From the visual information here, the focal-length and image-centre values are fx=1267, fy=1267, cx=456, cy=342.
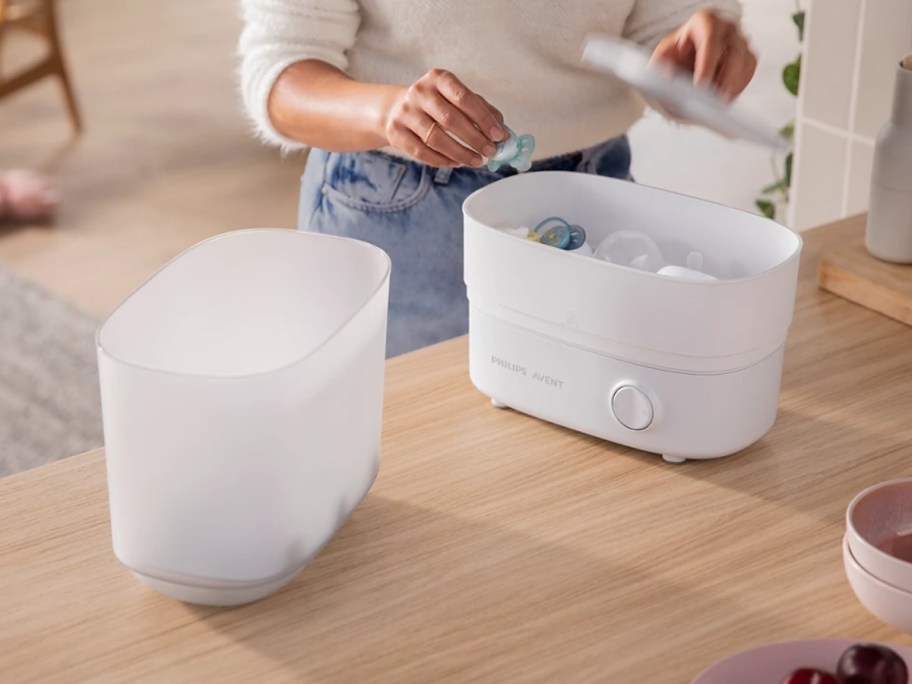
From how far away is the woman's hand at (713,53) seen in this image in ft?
3.49

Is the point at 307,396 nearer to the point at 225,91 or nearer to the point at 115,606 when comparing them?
the point at 115,606

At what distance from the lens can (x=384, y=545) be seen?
2.89ft

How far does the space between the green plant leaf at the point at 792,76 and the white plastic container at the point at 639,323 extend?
79 cm

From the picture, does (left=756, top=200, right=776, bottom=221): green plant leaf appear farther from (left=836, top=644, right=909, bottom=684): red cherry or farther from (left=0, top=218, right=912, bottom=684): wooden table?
(left=836, top=644, right=909, bottom=684): red cherry

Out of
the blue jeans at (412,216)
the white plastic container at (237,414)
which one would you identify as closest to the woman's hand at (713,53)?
Result: the blue jeans at (412,216)

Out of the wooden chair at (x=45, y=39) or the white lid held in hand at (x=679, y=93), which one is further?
the wooden chair at (x=45, y=39)

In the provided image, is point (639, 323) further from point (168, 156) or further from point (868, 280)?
point (168, 156)

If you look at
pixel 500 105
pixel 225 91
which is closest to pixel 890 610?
pixel 500 105

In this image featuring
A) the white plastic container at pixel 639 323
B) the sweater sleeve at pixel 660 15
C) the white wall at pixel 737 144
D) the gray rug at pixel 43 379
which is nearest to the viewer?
the white plastic container at pixel 639 323

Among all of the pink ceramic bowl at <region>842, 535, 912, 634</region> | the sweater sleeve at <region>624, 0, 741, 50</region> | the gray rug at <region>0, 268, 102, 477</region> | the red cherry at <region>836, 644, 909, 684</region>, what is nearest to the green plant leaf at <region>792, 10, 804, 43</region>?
the sweater sleeve at <region>624, 0, 741, 50</region>

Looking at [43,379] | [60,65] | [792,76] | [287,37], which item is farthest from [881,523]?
[60,65]

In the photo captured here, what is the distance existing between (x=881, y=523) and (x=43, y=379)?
A: 7.37 ft

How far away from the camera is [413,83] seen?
116 cm

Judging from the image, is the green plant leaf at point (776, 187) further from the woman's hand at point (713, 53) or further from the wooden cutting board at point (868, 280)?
the woman's hand at point (713, 53)
